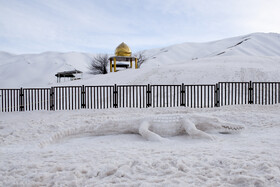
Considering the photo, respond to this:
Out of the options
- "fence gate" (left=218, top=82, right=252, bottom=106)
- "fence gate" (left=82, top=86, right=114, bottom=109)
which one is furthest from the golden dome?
"fence gate" (left=218, top=82, right=252, bottom=106)

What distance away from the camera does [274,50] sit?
59031 mm

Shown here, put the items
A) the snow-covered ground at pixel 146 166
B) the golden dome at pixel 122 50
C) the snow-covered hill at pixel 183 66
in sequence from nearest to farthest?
the snow-covered ground at pixel 146 166 < the snow-covered hill at pixel 183 66 < the golden dome at pixel 122 50

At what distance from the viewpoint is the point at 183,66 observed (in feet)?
65.0

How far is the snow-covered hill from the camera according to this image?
1673 centimetres

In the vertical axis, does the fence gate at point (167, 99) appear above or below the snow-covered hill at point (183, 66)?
below

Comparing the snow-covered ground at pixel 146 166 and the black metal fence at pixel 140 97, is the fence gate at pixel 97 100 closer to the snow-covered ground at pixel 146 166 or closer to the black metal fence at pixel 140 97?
the black metal fence at pixel 140 97

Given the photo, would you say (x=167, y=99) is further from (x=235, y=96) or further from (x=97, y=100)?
(x=97, y=100)

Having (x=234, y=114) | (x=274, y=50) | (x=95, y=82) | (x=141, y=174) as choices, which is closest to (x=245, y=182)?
(x=141, y=174)

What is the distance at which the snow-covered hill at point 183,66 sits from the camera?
54.9 feet

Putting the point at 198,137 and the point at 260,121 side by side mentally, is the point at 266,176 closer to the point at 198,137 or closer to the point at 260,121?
the point at 198,137

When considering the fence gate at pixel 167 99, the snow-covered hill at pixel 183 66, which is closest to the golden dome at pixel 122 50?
the snow-covered hill at pixel 183 66

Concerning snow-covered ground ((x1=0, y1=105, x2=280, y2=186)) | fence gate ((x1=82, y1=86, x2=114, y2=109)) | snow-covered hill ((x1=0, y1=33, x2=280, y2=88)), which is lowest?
snow-covered ground ((x1=0, y1=105, x2=280, y2=186))

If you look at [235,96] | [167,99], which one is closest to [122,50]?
[167,99]

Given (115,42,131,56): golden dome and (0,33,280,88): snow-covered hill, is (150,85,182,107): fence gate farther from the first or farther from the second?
(115,42,131,56): golden dome
